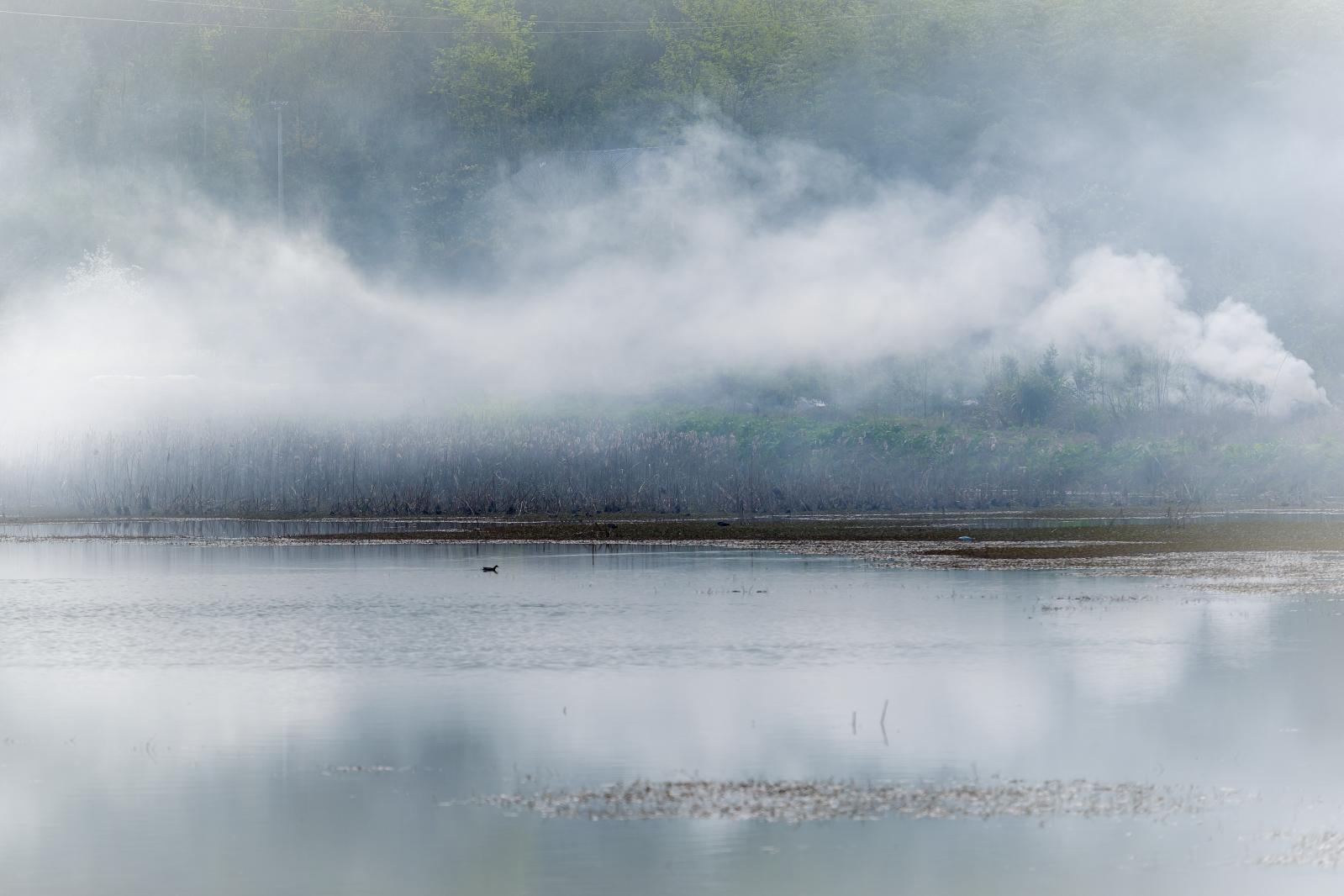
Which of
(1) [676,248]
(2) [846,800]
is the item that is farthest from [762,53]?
(2) [846,800]

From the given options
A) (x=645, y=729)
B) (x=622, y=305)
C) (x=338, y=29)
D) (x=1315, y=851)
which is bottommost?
(x=1315, y=851)

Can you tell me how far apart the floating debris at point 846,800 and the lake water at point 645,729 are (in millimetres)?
241

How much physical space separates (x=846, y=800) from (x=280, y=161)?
83.5m

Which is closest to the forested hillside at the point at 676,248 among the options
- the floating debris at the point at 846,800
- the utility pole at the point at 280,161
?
the utility pole at the point at 280,161

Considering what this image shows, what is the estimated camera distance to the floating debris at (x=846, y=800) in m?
14.0

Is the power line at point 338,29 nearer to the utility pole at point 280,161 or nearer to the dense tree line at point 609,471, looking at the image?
the utility pole at point 280,161

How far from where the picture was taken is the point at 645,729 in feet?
58.3

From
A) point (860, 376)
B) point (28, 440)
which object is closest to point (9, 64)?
point (28, 440)

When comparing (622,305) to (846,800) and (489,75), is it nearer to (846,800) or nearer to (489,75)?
(489,75)

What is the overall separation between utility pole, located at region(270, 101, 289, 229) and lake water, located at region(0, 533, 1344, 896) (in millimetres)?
63561

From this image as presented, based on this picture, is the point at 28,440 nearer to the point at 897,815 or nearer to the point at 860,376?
the point at 860,376

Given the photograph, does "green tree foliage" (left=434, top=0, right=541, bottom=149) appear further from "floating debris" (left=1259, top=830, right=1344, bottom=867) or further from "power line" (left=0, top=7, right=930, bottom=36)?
"floating debris" (left=1259, top=830, right=1344, bottom=867)

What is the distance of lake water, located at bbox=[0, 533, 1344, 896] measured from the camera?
12.6m

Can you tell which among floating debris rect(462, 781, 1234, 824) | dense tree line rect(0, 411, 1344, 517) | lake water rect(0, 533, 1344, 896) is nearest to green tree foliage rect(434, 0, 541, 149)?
dense tree line rect(0, 411, 1344, 517)
